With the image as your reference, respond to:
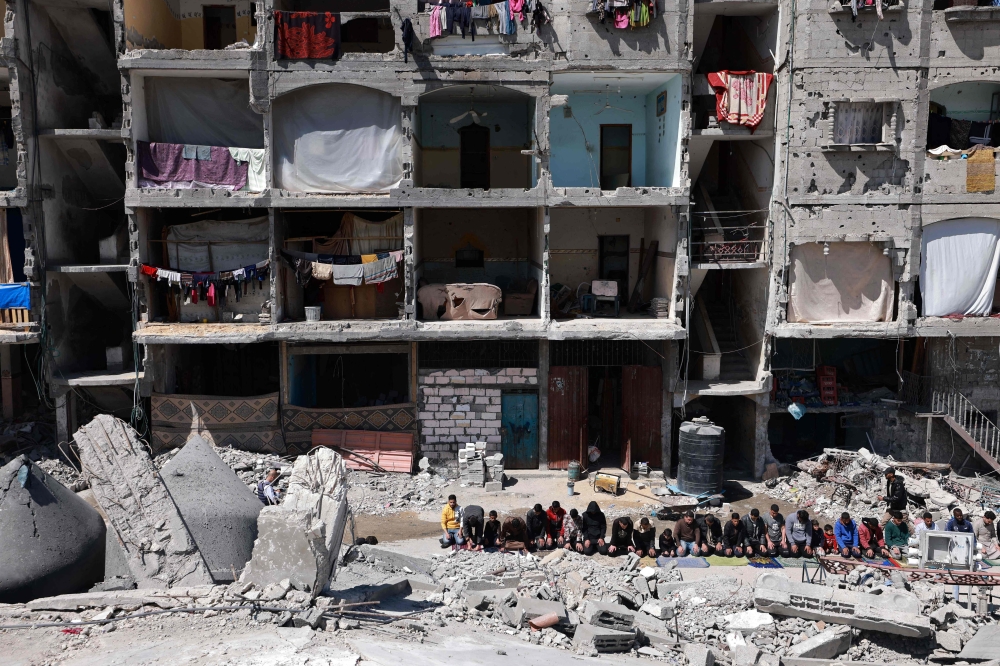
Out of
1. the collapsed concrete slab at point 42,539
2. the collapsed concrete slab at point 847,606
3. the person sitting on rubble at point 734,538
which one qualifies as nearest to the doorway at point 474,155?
A: the person sitting on rubble at point 734,538

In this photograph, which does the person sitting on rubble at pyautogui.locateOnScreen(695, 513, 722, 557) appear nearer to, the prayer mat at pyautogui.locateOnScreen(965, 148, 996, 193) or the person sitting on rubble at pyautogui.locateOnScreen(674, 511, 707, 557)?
the person sitting on rubble at pyautogui.locateOnScreen(674, 511, 707, 557)

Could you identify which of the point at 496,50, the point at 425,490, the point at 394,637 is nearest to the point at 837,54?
the point at 496,50

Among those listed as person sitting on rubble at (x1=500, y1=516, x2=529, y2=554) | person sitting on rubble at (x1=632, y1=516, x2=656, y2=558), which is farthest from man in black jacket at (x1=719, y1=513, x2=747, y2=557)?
person sitting on rubble at (x1=500, y1=516, x2=529, y2=554)

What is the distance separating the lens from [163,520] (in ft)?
49.7

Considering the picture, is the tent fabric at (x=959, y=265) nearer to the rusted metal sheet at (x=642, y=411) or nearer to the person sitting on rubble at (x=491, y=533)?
the rusted metal sheet at (x=642, y=411)

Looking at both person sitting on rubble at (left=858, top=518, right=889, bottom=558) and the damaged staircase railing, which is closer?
person sitting on rubble at (left=858, top=518, right=889, bottom=558)

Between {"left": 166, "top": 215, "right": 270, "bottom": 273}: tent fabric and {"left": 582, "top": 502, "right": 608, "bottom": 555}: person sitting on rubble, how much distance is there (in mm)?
10987

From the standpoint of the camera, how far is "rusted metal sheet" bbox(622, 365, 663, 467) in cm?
2366

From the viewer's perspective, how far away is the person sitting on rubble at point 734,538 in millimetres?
18281

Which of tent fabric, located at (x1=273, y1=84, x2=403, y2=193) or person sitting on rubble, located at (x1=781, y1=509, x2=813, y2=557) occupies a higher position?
tent fabric, located at (x1=273, y1=84, x2=403, y2=193)

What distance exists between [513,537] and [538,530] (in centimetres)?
59

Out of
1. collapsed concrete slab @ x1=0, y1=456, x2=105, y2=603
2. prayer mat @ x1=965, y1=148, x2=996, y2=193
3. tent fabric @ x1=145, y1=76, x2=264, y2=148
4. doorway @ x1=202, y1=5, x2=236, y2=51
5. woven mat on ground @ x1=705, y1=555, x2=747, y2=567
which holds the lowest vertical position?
woven mat on ground @ x1=705, y1=555, x2=747, y2=567

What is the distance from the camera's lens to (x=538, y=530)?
18609 millimetres

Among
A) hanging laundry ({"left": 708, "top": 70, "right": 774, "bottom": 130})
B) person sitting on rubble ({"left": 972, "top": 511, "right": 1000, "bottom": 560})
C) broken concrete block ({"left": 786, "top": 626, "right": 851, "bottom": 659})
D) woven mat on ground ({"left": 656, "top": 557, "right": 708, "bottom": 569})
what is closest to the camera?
broken concrete block ({"left": 786, "top": 626, "right": 851, "bottom": 659})
